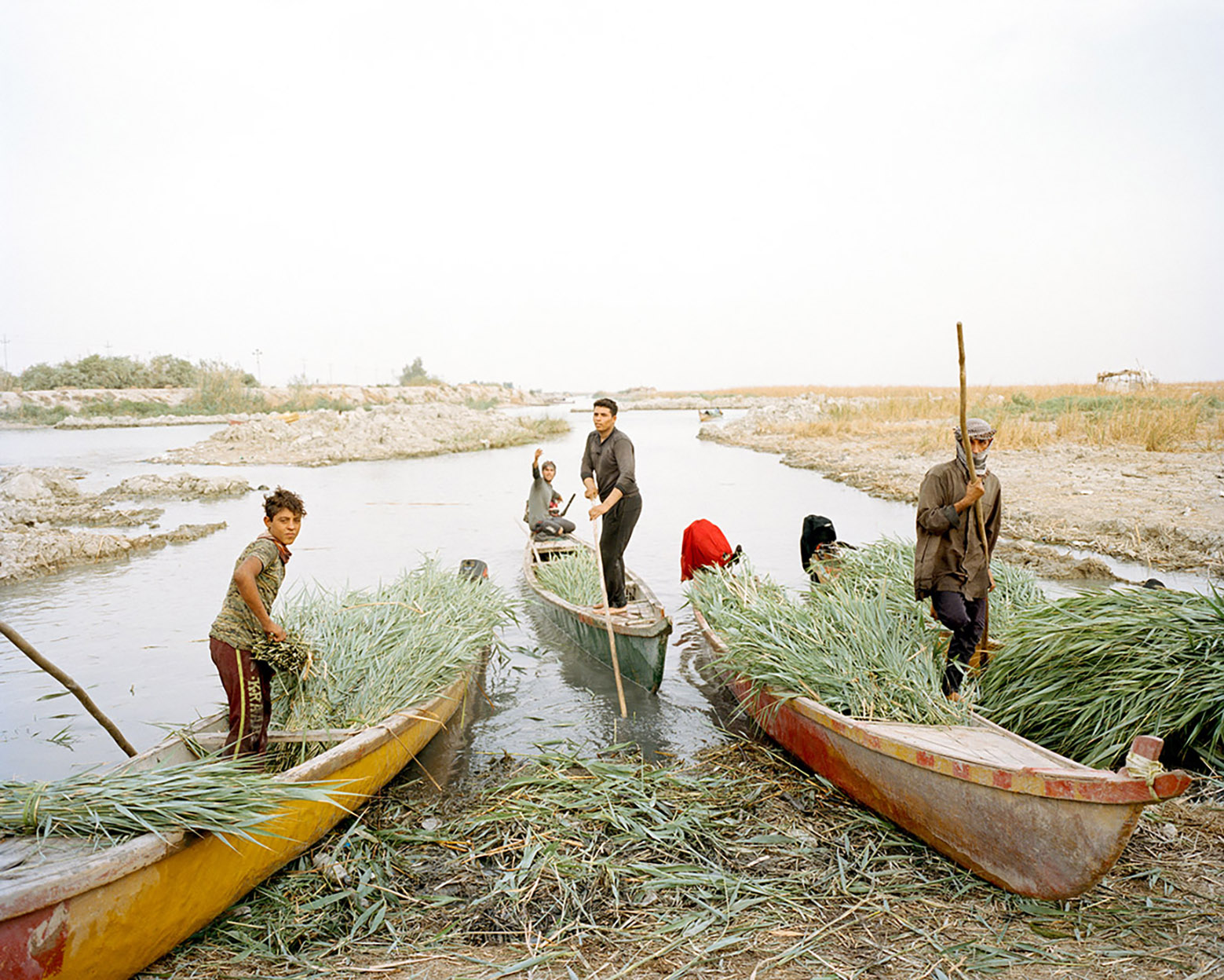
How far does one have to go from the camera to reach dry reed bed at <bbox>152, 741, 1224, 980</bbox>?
2.85 meters

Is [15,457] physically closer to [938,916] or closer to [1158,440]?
[938,916]

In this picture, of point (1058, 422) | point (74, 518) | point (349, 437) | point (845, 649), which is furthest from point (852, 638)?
point (349, 437)

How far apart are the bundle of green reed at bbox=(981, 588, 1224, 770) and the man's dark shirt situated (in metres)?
2.75

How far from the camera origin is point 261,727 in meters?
3.79

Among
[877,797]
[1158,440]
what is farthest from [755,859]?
[1158,440]

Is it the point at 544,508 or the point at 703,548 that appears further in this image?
the point at 544,508

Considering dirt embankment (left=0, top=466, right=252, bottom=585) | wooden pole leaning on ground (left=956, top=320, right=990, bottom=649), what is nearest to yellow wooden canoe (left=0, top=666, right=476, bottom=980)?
wooden pole leaning on ground (left=956, top=320, right=990, bottom=649)

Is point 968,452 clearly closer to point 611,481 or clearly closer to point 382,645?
point 611,481

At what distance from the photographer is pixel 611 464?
6.05m

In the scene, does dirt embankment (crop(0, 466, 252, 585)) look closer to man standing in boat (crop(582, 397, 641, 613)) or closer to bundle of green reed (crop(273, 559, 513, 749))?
bundle of green reed (crop(273, 559, 513, 749))

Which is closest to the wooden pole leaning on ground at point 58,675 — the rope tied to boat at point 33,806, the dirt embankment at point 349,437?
the rope tied to boat at point 33,806

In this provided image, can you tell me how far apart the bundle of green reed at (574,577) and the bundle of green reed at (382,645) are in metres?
1.22

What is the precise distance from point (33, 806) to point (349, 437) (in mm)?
27017

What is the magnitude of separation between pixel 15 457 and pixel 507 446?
54.8ft
